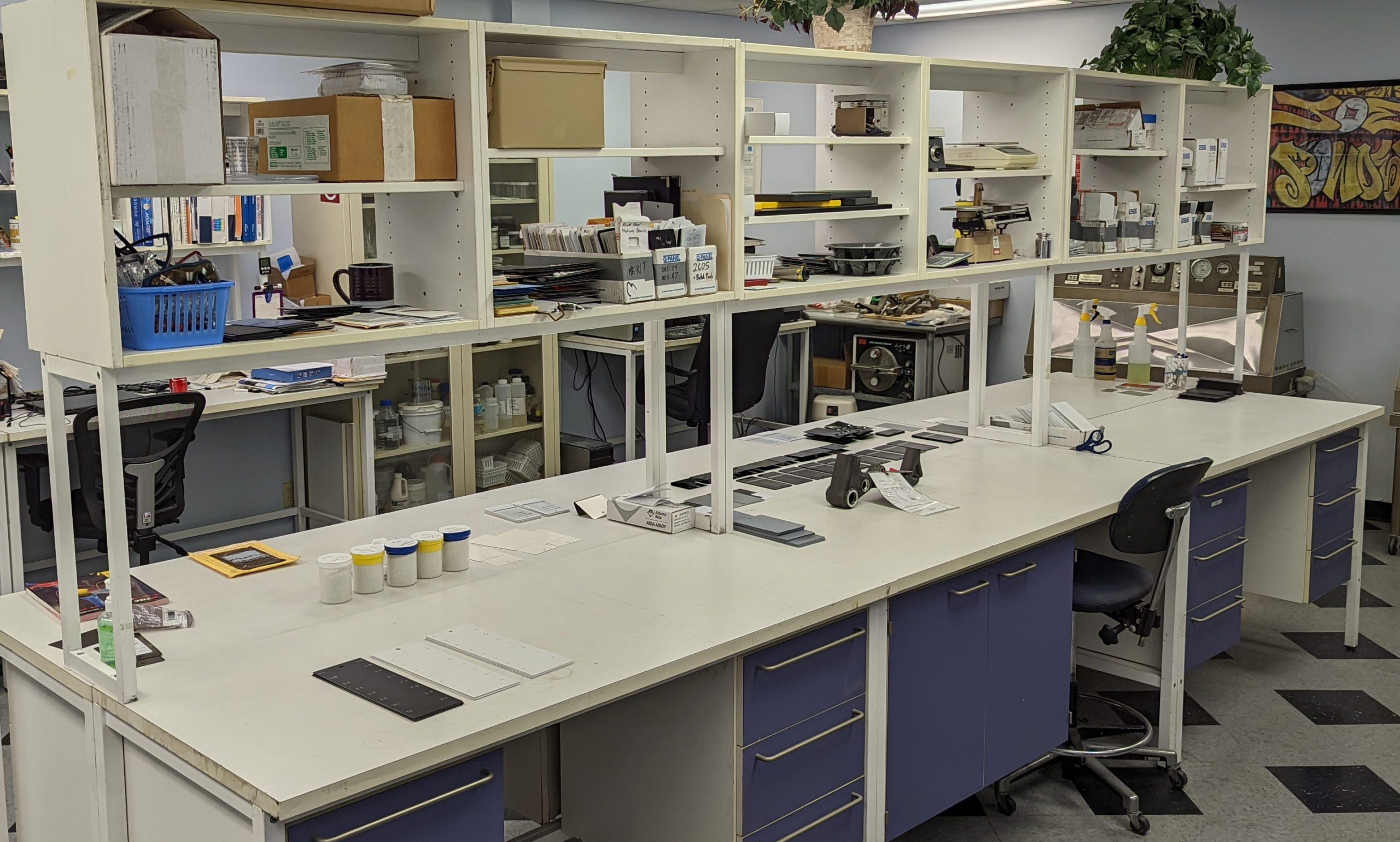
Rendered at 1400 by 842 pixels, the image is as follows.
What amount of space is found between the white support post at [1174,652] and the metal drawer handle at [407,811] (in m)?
2.33

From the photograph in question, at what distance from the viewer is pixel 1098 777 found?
3623mm

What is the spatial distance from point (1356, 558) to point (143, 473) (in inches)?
174

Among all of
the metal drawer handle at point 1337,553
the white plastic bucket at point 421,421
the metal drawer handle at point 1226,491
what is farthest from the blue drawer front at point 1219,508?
the white plastic bucket at point 421,421

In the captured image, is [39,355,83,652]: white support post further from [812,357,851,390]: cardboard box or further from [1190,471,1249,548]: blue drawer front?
[812,357,851,390]: cardboard box

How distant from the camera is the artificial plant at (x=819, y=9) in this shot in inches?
129

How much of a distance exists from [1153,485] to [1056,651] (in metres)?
0.51

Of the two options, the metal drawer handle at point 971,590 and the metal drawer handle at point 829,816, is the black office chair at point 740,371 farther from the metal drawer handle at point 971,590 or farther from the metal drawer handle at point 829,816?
the metal drawer handle at point 829,816

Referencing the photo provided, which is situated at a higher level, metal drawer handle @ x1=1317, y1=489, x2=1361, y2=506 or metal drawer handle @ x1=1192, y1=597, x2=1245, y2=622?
metal drawer handle @ x1=1317, y1=489, x2=1361, y2=506

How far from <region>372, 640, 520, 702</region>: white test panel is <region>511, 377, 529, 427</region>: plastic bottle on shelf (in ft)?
13.4

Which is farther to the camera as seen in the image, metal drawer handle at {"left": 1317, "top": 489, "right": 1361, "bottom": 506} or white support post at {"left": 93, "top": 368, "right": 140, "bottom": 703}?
metal drawer handle at {"left": 1317, "top": 489, "right": 1361, "bottom": 506}

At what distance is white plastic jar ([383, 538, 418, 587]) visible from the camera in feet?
8.97

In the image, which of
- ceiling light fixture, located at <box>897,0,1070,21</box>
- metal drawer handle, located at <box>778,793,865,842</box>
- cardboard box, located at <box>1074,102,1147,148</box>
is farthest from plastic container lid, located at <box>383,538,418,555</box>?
ceiling light fixture, located at <box>897,0,1070,21</box>

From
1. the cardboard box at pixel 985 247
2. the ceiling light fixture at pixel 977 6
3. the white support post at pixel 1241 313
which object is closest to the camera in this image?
the cardboard box at pixel 985 247

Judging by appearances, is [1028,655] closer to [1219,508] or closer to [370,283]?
[1219,508]
